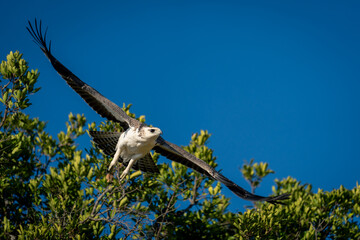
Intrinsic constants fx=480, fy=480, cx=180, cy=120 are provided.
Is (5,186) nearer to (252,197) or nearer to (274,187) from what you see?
(252,197)

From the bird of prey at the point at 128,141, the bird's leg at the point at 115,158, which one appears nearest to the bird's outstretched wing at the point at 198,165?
the bird of prey at the point at 128,141

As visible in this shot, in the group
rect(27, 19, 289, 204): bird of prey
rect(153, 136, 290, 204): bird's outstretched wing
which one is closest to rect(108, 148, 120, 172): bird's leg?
rect(27, 19, 289, 204): bird of prey

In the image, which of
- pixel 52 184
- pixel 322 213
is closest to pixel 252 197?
pixel 322 213

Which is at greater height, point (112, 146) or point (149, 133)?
point (149, 133)

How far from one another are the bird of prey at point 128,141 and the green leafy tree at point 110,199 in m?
0.26

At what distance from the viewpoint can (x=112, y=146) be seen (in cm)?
1069

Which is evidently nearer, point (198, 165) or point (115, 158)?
point (115, 158)

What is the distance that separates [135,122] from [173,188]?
1.67m

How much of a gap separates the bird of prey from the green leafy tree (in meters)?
0.26

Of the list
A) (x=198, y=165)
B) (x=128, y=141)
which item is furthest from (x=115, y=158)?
(x=198, y=165)

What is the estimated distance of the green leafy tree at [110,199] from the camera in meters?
8.91

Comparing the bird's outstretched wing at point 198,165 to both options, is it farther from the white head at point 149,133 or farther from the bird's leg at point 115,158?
the bird's leg at point 115,158

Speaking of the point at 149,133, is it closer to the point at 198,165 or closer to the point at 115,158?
the point at 115,158

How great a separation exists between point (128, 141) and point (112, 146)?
1.88 ft
